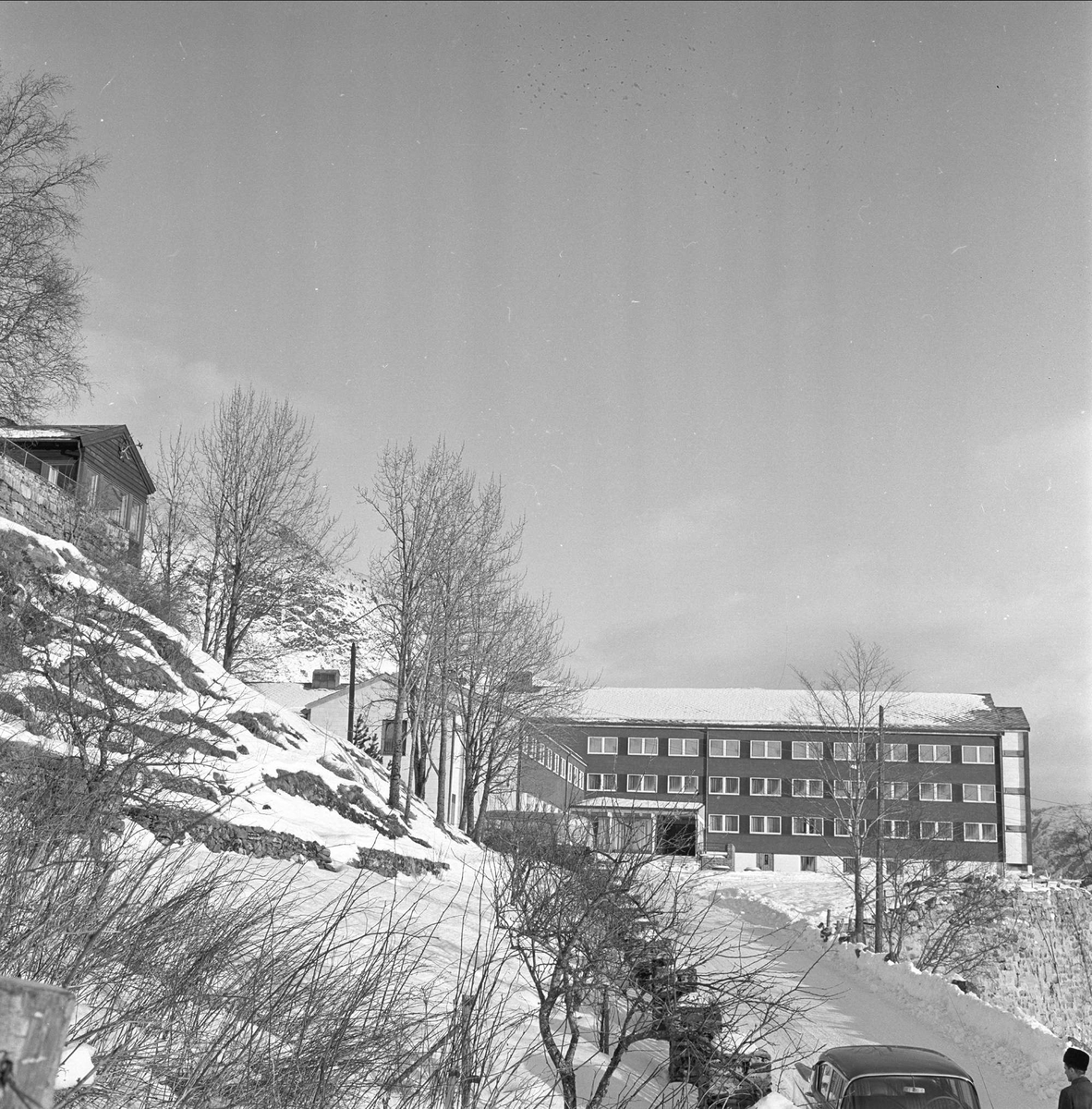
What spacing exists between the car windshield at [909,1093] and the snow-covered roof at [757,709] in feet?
220

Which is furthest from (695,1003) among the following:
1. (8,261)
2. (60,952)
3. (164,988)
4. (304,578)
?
(304,578)

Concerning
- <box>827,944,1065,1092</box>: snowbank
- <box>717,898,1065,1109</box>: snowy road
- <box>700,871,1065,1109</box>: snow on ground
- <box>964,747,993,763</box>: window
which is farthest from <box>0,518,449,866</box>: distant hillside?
<box>964,747,993,763</box>: window

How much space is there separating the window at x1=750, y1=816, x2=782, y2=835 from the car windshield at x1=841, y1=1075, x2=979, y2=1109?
7243 cm

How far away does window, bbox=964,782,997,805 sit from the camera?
255 ft

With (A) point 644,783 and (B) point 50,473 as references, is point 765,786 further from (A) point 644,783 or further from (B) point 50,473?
(B) point 50,473

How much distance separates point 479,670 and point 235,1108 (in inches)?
1495

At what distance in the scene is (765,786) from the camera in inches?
3221

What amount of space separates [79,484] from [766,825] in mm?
57238

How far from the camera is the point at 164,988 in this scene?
5082 millimetres

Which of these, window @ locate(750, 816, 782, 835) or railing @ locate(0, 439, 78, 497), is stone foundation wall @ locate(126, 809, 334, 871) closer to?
railing @ locate(0, 439, 78, 497)

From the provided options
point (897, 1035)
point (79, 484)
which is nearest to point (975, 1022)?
point (897, 1035)

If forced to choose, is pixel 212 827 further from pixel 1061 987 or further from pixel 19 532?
pixel 1061 987

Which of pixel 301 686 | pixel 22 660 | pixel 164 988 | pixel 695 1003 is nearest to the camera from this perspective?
pixel 164 988

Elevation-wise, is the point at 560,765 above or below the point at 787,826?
above
